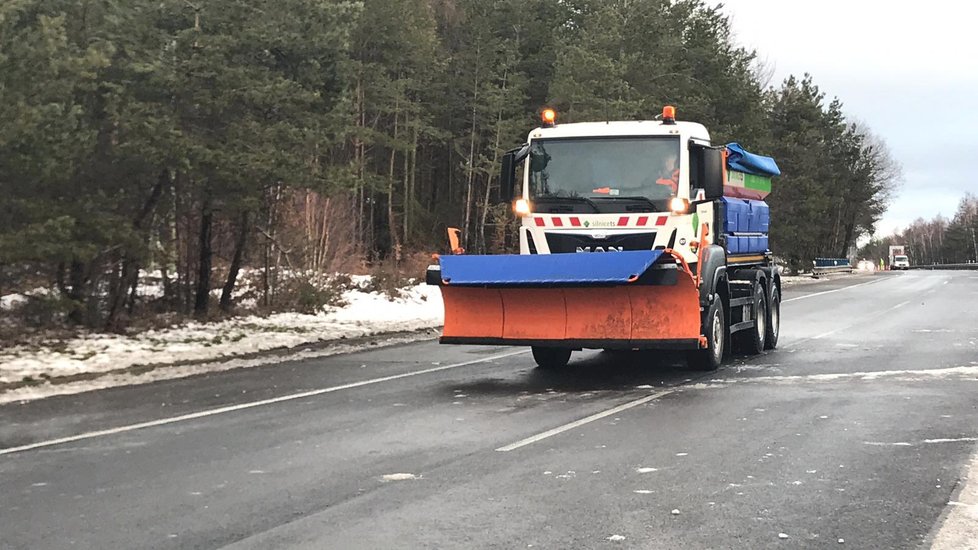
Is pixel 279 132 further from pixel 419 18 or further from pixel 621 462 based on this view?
pixel 419 18

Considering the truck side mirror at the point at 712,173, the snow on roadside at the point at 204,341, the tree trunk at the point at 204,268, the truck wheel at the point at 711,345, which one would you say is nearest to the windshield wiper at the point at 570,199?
the truck side mirror at the point at 712,173

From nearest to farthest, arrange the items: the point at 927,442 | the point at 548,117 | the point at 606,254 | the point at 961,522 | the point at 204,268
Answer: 1. the point at 961,522
2. the point at 927,442
3. the point at 606,254
4. the point at 548,117
5. the point at 204,268

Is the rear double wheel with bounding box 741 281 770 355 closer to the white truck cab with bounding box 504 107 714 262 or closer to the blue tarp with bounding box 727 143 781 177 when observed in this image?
the blue tarp with bounding box 727 143 781 177

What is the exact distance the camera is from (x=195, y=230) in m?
20.1

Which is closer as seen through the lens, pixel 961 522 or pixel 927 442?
pixel 961 522

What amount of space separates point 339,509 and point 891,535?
3.21 m

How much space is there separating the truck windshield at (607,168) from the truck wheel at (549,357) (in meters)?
2.25

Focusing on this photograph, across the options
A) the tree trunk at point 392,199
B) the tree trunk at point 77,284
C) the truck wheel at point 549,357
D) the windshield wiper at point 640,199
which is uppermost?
the tree trunk at point 392,199

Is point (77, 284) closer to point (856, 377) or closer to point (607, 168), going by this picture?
point (607, 168)

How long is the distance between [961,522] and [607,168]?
7.30 meters

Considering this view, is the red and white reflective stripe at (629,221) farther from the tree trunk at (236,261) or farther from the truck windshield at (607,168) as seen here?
the tree trunk at (236,261)

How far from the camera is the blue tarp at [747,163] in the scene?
1427 cm

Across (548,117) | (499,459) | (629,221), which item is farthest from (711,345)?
(499,459)

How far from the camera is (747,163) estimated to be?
15.0 meters
